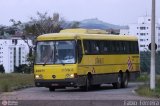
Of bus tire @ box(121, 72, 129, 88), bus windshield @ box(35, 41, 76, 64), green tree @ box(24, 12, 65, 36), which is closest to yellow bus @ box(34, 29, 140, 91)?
bus windshield @ box(35, 41, 76, 64)

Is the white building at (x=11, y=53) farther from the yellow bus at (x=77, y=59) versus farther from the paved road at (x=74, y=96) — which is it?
the paved road at (x=74, y=96)

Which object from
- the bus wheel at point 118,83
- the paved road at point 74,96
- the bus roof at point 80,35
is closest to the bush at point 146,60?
the bus roof at point 80,35

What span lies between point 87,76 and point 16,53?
6839 cm

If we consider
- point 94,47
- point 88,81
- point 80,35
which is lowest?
point 88,81

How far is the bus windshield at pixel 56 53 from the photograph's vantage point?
27.4 meters

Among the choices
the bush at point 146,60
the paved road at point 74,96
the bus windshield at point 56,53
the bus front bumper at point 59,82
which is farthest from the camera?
the bush at point 146,60

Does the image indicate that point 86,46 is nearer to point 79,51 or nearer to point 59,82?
point 79,51

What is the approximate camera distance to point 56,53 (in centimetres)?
2756

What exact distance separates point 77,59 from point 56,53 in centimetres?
111

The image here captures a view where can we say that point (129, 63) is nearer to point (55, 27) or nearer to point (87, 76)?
point (87, 76)

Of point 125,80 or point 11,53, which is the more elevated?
point 11,53

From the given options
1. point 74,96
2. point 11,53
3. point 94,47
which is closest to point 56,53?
point 94,47

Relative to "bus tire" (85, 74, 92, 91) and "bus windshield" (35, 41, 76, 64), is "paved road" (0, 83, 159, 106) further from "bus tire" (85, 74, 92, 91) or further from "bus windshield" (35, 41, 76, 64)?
"bus tire" (85, 74, 92, 91)

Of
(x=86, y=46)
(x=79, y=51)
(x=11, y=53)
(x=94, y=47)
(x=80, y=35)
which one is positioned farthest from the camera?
(x=11, y=53)
